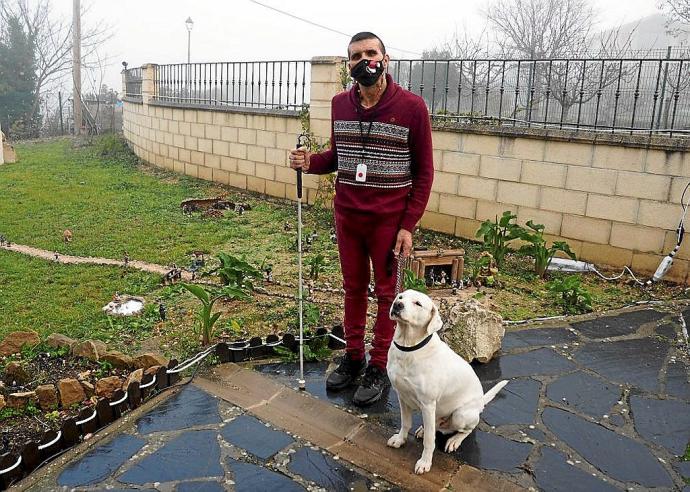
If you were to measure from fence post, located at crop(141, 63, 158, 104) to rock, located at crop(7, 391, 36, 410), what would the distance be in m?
12.4

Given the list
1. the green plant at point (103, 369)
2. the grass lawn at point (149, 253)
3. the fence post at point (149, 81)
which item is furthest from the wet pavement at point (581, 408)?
the fence post at point (149, 81)

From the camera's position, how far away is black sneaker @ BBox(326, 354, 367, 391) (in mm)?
3672

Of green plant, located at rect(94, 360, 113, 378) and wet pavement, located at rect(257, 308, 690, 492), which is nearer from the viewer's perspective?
wet pavement, located at rect(257, 308, 690, 492)

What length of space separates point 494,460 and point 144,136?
558 inches

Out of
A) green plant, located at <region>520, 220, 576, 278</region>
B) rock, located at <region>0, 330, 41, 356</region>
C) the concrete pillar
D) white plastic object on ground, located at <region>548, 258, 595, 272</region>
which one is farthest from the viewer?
the concrete pillar

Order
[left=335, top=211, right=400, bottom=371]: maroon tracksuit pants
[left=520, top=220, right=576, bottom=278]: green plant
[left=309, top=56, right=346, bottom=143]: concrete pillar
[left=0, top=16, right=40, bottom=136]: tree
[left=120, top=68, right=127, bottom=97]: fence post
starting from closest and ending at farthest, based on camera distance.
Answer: [left=335, top=211, right=400, bottom=371]: maroon tracksuit pants
[left=520, top=220, right=576, bottom=278]: green plant
[left=309, top=56, right=346, bottom=143]: concrete pillar
[left=120, top=68, right=127, bottom=97]: fence post
[left=0, top=16, right=40, bottom=136]: tree

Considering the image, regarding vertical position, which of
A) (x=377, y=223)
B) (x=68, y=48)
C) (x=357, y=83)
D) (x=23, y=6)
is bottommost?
(x=377, y=223)

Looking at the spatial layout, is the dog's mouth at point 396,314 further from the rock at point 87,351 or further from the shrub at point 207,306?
the rock at point 87,351

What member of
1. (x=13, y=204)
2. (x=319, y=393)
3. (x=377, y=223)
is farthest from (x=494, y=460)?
(x=13, y=204)

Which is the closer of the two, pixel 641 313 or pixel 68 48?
pixel 641 313

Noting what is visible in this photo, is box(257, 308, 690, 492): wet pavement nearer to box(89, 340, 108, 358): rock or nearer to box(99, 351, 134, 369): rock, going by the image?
box(99, 351, 134, 369): rock

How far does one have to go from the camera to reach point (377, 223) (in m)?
3.39

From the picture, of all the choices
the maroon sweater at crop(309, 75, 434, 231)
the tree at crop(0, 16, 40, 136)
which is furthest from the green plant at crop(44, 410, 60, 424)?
the tree at crop(0, 16, 40, 136)

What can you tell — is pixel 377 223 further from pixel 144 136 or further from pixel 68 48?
pixel 68 48
